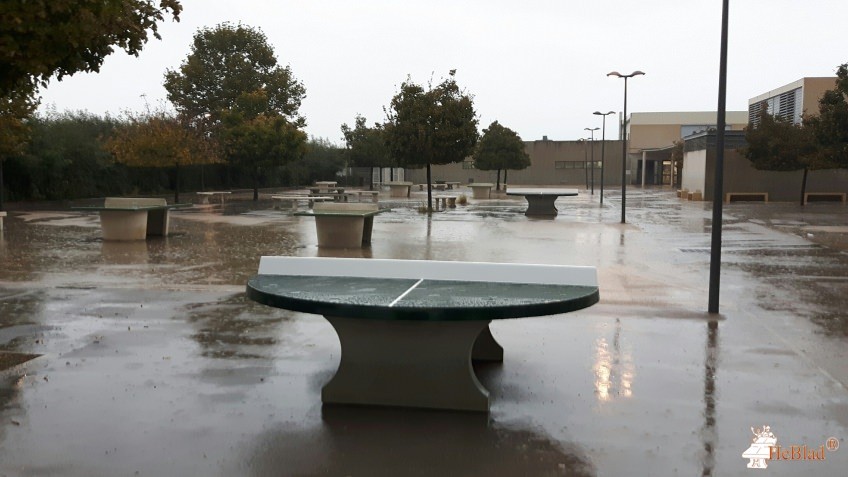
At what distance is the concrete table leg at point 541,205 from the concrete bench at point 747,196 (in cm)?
1548

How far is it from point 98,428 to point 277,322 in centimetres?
349

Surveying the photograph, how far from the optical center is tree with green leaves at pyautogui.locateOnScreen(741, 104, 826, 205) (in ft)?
120

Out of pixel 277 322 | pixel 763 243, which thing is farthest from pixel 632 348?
pixel 763 243

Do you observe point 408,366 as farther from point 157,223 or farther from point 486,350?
point 157,223

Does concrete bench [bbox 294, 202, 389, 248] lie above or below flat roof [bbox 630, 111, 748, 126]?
below

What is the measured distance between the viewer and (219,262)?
14023 mm

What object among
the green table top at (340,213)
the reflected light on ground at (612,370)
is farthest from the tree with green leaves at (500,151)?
the reflected light on ground at (612,370)

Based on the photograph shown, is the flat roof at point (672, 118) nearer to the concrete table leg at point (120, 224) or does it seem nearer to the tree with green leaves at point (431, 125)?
the tree with green leaves at point (431, 125)

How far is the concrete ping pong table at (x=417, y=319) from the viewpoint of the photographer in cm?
525

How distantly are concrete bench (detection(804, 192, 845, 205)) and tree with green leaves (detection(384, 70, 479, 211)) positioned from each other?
62.7 feet

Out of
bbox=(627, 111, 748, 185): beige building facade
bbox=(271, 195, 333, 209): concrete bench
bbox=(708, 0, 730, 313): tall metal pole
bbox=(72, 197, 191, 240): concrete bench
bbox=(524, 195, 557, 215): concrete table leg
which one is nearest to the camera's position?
bbox=(708, 0, 730, 313): tall metal pole

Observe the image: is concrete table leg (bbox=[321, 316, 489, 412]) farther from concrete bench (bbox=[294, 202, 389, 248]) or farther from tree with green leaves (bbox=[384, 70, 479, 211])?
tree with green leaves (bbox=[384, 70, 479, 211])

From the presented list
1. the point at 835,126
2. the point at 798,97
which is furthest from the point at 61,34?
the point at 798,97

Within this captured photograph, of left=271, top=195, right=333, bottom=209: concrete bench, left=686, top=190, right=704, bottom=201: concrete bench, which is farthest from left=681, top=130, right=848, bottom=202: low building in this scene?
left=271, top=195, right=333, bottom=209: concrete bench
